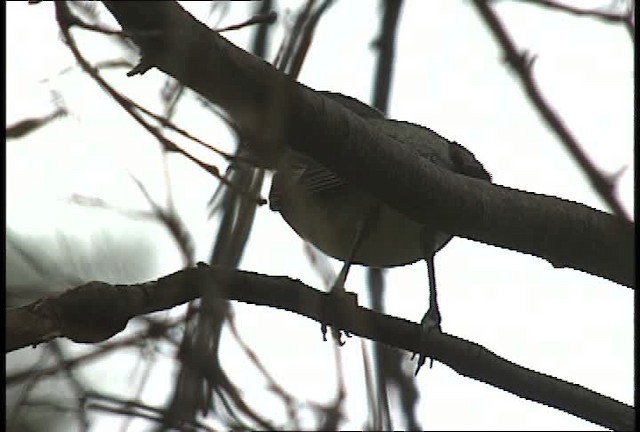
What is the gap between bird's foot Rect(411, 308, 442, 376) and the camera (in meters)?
2.83

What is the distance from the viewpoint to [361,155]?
248 centimetres

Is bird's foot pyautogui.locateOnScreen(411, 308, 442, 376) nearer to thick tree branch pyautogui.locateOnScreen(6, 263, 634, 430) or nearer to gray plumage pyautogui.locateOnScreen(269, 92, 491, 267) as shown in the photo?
thick tree branch pyautogui.locateOnScreen(6, 263, 634, 430)

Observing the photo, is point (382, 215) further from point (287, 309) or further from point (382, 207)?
point (287, 309)

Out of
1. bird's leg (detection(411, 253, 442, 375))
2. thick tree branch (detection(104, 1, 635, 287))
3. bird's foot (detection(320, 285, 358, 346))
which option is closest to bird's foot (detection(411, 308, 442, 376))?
bird's leg (detection(411, 253, 442, 375))

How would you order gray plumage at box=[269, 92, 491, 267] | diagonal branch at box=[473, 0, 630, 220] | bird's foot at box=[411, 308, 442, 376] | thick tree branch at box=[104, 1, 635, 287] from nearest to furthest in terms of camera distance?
thick tree branch at box=[104, 1, 635, 287] → diagonal branch at box=[473, 0, 630, 220] → bird's foot at box=[411, 308, 442, 376] → gray plumage at box=[269, 92, 491, 267]

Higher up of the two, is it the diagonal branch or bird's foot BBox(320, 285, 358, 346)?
the diagonal branch

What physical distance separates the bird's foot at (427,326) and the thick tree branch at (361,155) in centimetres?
27

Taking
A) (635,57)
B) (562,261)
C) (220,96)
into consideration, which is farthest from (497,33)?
(220,96)

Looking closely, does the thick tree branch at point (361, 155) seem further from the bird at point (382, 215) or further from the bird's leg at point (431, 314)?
the bird at point (382, 215)

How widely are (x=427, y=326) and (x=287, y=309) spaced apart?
20.6 inches

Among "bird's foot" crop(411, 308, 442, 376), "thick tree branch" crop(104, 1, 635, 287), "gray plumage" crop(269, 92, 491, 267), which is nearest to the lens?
"thick tree branch" crop(104, 1, 635, 287)

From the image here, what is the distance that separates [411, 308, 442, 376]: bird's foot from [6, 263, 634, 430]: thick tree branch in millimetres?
20

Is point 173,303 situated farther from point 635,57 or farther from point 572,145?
point 635,57

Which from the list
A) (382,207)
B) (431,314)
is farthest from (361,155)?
(382,207)
